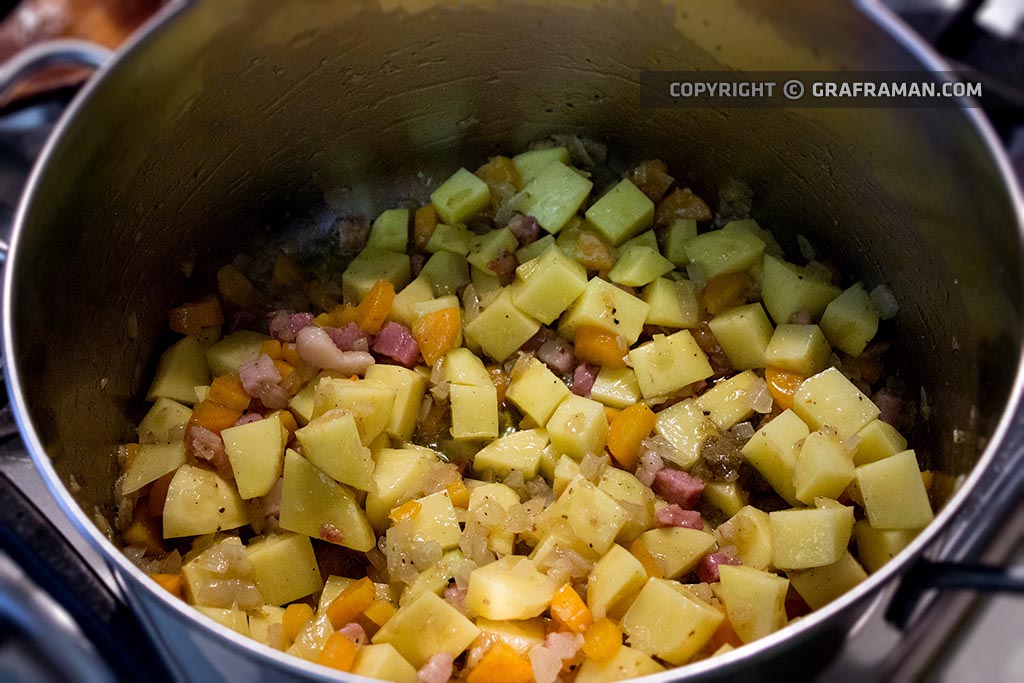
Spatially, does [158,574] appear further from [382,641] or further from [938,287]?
[938,287]

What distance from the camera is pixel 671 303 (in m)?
1.86

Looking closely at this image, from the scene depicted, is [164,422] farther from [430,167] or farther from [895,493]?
[895,493]

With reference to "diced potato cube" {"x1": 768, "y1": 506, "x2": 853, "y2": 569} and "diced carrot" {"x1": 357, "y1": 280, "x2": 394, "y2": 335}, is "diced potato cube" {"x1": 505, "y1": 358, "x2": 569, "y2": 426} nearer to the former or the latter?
"diced carrot" {"x1": 357, "y1": 280, "x2": 394, "y2": 335}

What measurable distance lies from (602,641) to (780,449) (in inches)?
20.9

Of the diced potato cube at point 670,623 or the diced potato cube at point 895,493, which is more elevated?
the diced potato cube at point 895,493

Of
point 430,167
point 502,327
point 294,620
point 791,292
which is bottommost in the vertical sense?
point 294,620

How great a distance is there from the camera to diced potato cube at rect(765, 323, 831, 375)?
1.75 meters

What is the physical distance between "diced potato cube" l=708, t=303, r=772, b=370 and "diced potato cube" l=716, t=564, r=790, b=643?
20.9 inches

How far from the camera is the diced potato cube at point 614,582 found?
1456mm

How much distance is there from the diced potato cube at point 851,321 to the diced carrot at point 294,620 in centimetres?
124

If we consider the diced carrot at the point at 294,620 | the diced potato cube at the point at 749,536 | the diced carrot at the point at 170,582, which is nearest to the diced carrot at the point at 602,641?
the diced potato cube at the point at 749,536

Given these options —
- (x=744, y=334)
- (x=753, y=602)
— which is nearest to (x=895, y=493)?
(x=753, y=602)

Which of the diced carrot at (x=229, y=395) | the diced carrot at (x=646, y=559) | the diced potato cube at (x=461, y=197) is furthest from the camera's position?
the diced potato cube at (x=461, y=197)

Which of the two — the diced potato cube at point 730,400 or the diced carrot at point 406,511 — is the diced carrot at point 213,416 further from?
the diced potato cube at point 730,400
